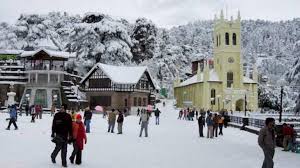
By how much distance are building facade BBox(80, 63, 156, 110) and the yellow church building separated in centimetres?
2202

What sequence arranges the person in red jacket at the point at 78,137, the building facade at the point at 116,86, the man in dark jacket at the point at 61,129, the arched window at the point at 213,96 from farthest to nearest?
the arched window at the point at 213,96 → the building facade at the point at 116,86 → the person in red jacket at the point at 78,137 → the man in dark jacket at the point at 61,129

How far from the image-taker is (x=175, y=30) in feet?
566

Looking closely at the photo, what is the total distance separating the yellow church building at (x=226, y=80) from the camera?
74.4 metres

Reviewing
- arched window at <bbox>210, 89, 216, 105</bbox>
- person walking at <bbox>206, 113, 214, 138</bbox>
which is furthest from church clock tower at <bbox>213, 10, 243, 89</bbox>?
person walking at <bbox>206, 113, 214, 138</bbox>

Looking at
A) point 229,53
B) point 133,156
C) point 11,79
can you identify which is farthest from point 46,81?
point 133,156

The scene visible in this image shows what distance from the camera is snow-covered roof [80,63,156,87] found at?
5394 centimetres

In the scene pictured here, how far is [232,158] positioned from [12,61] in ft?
171

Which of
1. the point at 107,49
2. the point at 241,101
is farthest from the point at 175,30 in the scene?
the point at 107,49

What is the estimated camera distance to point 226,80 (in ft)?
251

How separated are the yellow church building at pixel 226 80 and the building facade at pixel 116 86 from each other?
2202 cm

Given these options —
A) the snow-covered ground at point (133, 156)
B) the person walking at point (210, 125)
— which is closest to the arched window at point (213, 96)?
the person walking at point (210, 125)

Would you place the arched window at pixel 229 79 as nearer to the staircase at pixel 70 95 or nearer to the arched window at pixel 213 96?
the arched window at pixel 213 96

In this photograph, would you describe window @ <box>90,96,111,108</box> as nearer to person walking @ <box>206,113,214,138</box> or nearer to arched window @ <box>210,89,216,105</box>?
arched window @ <box>210,89,216,105</box>

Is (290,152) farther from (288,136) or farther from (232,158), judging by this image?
(232,158)
